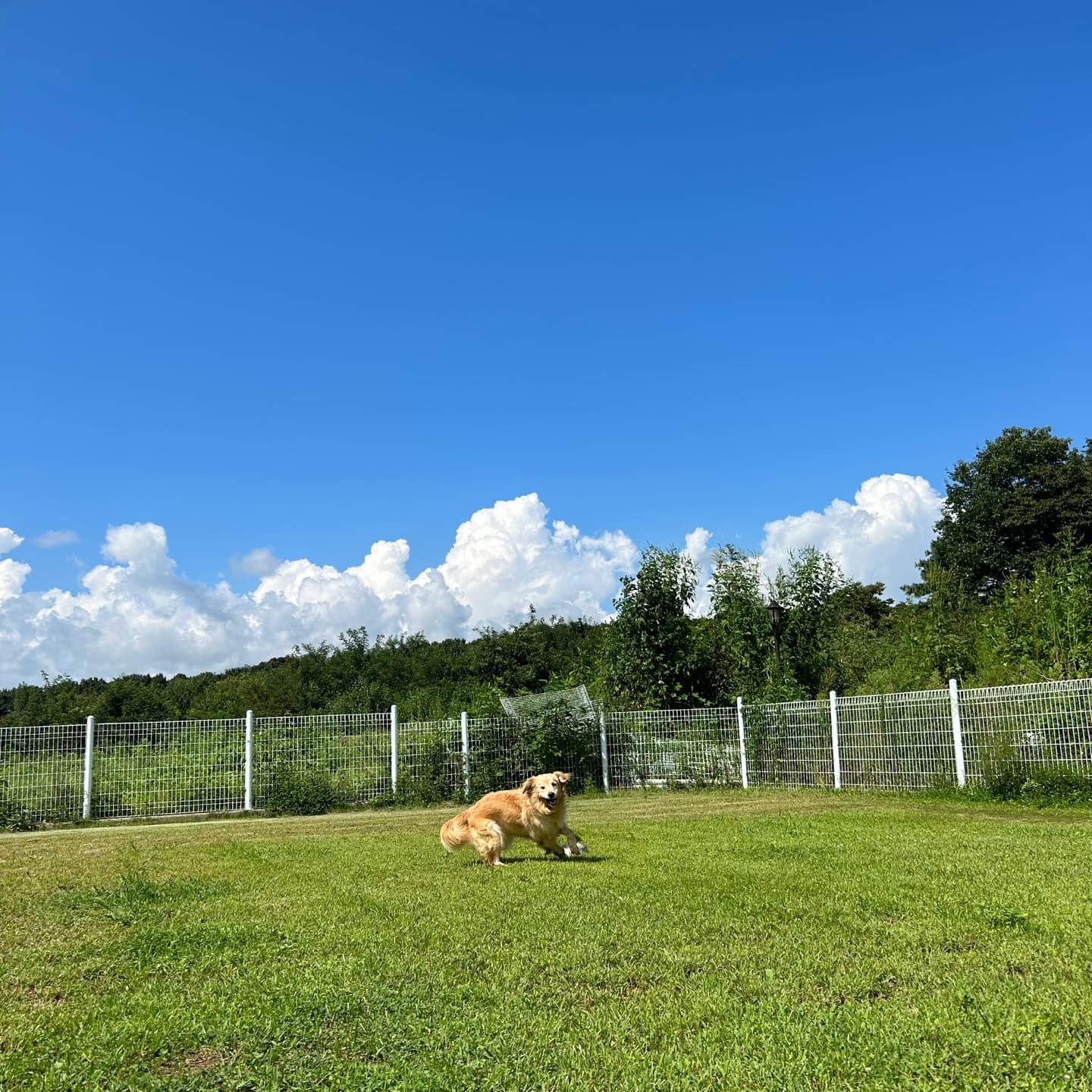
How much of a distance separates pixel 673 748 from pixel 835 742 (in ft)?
10.4

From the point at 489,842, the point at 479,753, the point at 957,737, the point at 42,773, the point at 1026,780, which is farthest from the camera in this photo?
the point at 479,753

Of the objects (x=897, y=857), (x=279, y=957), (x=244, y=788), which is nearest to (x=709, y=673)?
(x=244, y=788)

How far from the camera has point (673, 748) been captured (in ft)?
53.5

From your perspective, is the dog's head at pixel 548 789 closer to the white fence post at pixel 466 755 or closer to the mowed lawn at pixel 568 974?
the mowed lawn at pixel 568 974

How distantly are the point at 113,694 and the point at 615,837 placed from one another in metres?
29.7

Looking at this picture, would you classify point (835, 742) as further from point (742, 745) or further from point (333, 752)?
point (333, 752)

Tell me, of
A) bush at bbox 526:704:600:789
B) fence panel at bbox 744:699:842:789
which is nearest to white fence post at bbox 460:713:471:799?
bush at bbox 526:704:600:789

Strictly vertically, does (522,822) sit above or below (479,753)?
above

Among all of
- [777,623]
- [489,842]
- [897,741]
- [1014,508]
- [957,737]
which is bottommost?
[489,842]

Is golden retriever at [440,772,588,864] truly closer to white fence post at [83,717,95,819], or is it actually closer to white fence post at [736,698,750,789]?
white fence post at [736,698,750,789]

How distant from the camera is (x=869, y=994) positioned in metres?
3.30

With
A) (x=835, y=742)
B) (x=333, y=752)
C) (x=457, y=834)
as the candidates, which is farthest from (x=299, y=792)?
(x=835, y=742)

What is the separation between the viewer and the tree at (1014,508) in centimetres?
3634

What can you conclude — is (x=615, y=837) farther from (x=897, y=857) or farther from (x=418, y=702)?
Result: (x=418, y=702)
